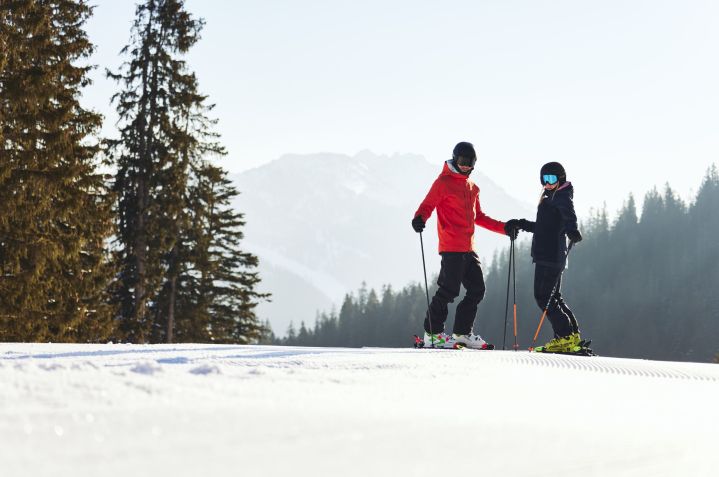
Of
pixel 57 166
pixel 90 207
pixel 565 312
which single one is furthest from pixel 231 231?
pixel 565 312

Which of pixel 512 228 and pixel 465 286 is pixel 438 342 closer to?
pixel 465 286

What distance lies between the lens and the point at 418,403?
6.48ft

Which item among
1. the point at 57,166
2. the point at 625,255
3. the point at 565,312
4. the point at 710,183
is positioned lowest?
the point at 565,312

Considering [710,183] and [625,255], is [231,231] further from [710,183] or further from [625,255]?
[710,183]

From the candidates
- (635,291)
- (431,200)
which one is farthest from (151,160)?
(635,291)

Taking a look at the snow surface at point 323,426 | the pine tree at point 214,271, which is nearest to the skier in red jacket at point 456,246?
the snow surface at point 323,426

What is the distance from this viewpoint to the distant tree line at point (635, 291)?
110 m

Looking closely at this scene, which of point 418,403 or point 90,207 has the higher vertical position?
point 90,207

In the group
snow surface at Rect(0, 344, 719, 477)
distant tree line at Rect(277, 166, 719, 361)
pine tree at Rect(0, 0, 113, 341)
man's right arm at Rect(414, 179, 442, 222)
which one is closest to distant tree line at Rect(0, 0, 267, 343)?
pine tree at Rect(0, 0, 113, 341)

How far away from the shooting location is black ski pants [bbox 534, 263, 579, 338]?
7.23 metres

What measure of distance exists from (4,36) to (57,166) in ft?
8.03

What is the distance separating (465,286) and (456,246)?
42cm

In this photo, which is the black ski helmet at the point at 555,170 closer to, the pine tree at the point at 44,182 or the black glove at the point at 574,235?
the black glove at the point at 574,235

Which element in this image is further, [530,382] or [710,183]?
[710,183]
